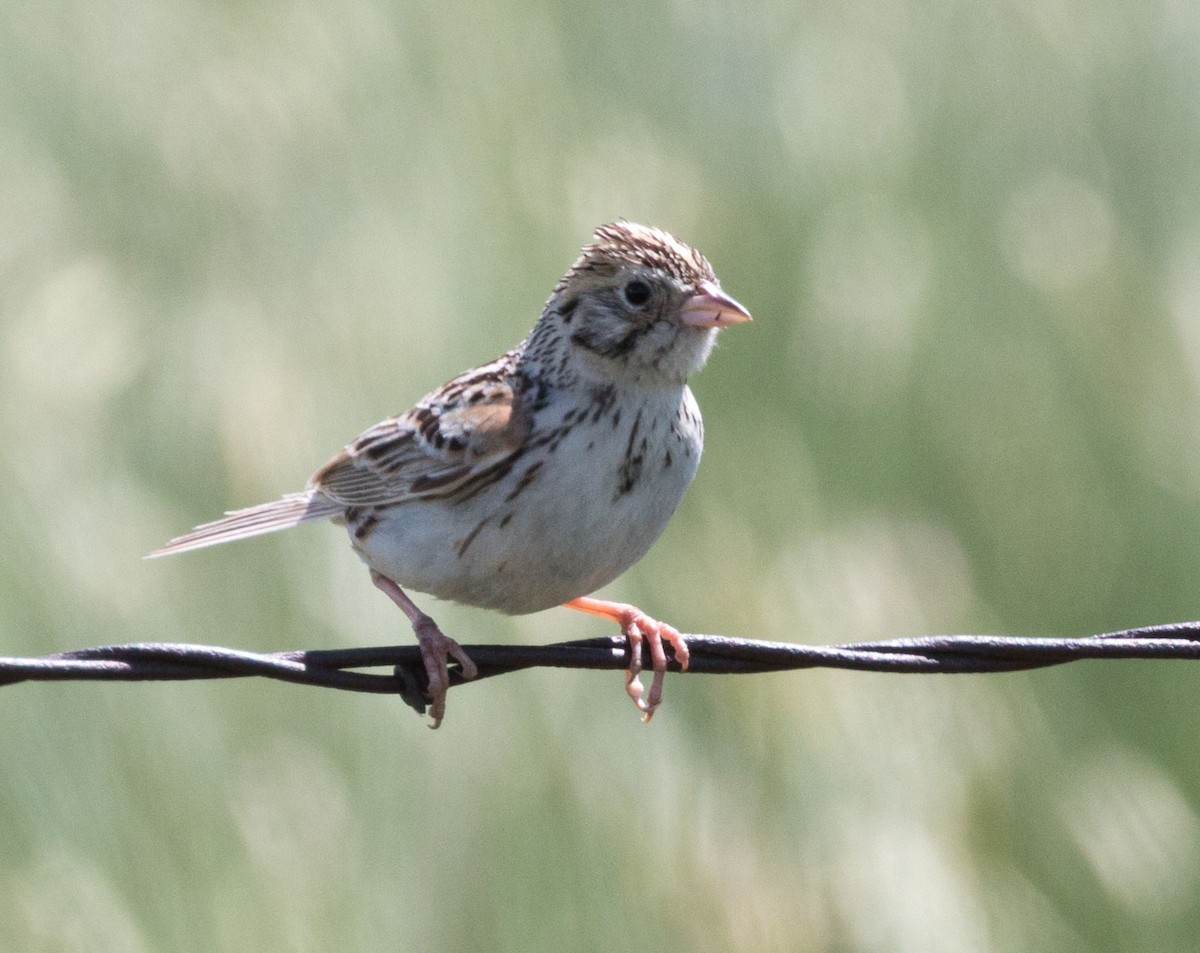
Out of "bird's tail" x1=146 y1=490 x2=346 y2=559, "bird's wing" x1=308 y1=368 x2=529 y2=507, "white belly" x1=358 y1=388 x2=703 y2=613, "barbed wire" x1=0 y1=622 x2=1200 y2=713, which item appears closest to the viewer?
"barbed wire" x1=0 y1=622 x2=1200 y2=713

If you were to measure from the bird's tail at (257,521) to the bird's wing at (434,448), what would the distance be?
0.17 feet

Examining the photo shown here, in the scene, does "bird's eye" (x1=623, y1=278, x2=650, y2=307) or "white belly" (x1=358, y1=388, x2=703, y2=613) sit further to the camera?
"bird's eye" (x1=623, y1=278, x2=650, y2=307)

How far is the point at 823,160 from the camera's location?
6.46 meters

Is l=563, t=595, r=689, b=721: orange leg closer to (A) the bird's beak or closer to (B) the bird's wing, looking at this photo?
(B) the bird's wing

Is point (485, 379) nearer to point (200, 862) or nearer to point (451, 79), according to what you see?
point (200, 862)

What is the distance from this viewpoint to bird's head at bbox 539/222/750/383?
15.4ft

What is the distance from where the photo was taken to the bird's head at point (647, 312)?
4.70m

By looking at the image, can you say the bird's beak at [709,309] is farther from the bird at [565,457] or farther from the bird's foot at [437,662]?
the bird's foot at [437,662]

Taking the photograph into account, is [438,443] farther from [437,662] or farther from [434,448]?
[437,662]

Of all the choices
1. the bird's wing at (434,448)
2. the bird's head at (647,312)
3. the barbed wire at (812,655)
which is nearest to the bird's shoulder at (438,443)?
the bird's wing at (434,448)

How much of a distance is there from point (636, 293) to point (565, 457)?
Answer: 21.5 inches

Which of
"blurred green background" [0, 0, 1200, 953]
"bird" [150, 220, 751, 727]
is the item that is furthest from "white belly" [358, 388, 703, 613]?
"blurred green background" [0, 0, 1200, 953]

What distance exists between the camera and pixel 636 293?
4.79 m

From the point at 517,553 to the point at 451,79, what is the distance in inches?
109
